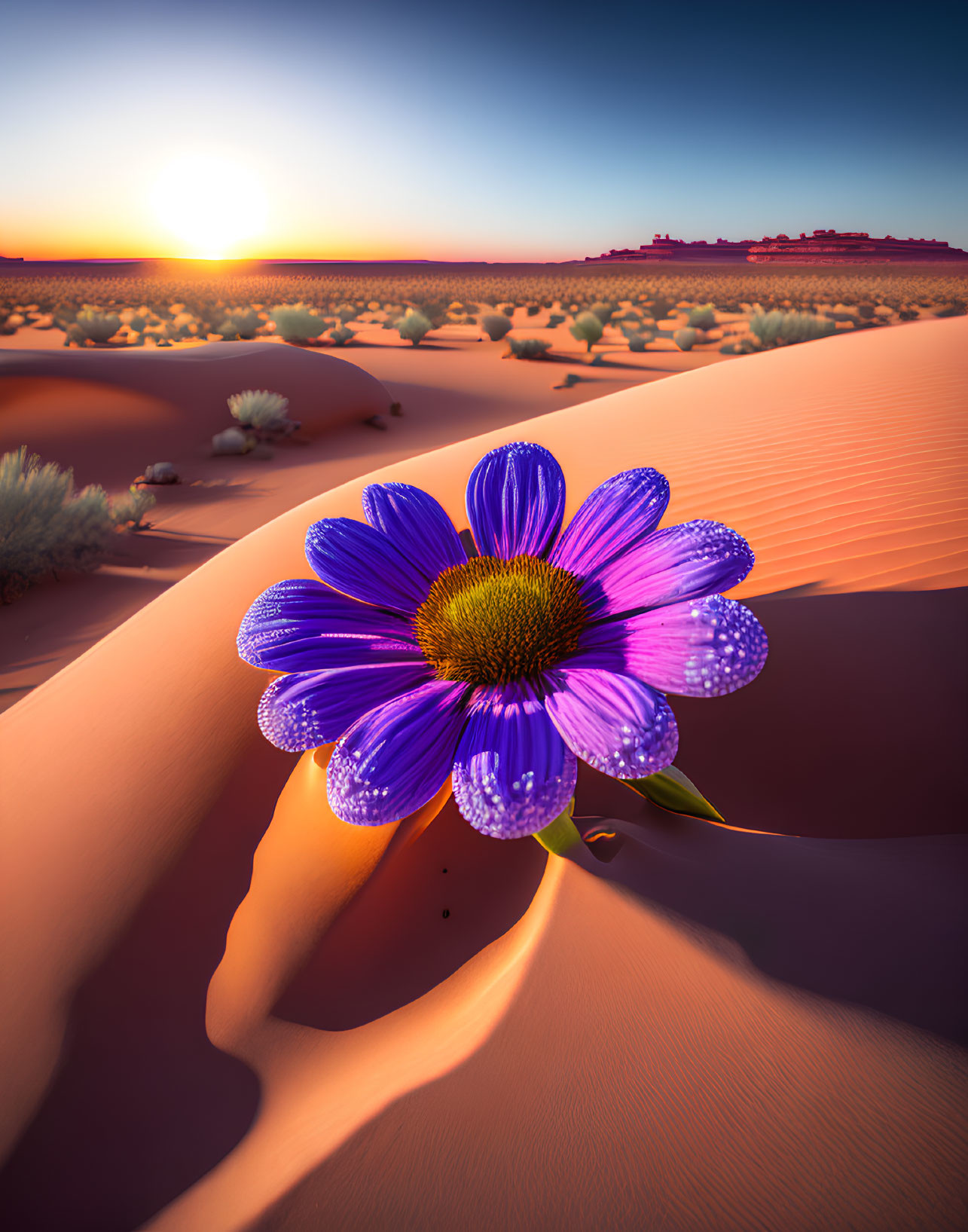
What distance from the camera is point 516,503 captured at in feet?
4.33

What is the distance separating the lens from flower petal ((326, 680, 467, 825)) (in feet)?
2.57

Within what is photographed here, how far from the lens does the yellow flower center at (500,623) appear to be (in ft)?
3.18

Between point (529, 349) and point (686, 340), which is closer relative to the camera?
point (529, 349)

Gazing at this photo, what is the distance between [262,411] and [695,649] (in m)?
8.85

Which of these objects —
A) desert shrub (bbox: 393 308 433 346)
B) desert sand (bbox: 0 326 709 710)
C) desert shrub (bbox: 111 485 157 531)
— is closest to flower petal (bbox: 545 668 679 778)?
desert sand (bbox: 0 326 709 710)

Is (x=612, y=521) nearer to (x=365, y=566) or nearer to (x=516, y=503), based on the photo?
(x=516, y=503)

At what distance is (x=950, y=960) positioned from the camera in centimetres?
77

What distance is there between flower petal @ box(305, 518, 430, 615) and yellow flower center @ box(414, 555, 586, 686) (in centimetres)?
6

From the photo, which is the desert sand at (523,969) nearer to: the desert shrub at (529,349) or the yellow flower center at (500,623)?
the yellow flower center at (500,623)

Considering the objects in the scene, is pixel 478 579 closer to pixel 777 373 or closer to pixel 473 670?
pixel 473 670

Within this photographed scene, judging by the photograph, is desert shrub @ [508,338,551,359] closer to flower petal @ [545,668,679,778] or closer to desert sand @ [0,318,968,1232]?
desert sand @ [0,318,968,1232]

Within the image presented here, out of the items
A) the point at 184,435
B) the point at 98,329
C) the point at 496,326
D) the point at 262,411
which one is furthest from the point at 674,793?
the point at 98,329

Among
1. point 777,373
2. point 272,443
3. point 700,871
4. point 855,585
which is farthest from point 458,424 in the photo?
point 700,871

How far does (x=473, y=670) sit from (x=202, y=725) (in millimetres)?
930
